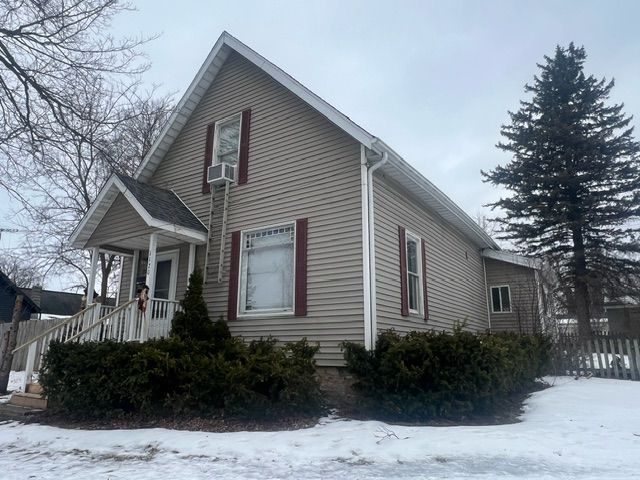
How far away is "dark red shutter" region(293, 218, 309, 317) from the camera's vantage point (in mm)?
8844

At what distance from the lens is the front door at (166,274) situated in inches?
436

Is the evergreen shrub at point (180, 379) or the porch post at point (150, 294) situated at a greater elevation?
the porch post at point (150, 294)

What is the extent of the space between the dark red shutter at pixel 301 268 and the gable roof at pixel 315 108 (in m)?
2.02

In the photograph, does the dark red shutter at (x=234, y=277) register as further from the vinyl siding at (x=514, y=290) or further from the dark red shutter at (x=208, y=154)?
the vinyl siding at (x=514, y=290)

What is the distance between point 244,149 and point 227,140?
1.00m

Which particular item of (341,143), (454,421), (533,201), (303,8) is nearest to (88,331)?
(341,143)

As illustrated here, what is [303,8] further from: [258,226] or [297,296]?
Answer: [297,296]

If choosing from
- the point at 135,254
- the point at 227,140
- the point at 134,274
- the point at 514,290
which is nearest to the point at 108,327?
the point at 134,274

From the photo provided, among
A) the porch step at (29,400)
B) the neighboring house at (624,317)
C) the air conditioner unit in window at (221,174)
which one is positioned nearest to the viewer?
the porch step at (29,400)

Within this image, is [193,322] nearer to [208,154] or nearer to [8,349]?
[208,154]

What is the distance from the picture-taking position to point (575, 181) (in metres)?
18.6

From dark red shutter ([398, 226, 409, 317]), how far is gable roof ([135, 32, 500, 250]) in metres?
1.19

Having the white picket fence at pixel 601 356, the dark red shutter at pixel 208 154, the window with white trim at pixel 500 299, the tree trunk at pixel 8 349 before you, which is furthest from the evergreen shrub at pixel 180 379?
the window with white trim at pixel 500 299

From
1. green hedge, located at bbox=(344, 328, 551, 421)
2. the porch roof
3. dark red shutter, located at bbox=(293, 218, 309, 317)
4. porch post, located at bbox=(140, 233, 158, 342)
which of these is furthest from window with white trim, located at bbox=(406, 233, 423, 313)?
porch post, located at bbox=(140, 233, 158, 342)
